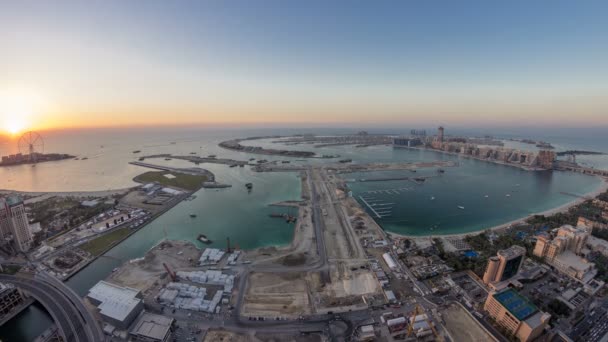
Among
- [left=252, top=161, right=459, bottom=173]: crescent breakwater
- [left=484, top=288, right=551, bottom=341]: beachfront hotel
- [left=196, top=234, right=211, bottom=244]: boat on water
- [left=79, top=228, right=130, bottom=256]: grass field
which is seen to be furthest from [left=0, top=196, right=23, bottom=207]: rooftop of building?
[left=484, top=288, right=551, bottom=341]: beachfront hotel

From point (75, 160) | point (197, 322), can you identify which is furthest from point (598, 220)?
point (75, 160)

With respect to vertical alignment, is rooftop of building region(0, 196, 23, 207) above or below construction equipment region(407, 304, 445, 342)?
above

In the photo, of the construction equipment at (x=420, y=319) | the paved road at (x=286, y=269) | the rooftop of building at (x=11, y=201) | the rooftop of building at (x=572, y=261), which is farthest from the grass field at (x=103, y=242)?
the rooftop of building at (x=572, y=261)

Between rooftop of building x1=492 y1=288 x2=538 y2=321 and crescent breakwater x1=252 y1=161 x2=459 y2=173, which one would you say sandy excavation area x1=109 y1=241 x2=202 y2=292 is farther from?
crescent breakwater x1=252 y1=161 x2=459 y2=173

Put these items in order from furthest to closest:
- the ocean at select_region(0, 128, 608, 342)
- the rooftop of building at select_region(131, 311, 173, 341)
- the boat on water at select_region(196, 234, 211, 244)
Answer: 1. the boat on water at select_region(196, 234, 211, 244)
2. the ocean at select_region(0, 128, 608, 342)
3. the rooftop of building at select_region(131, 311, 173, 341)

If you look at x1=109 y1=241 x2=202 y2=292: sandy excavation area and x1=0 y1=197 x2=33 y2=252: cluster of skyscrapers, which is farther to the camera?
x1=0 y1=197 x2=33 y2=252: cluster of skyscrapers

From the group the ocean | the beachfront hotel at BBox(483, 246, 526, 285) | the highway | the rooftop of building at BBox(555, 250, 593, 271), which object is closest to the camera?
the highway
